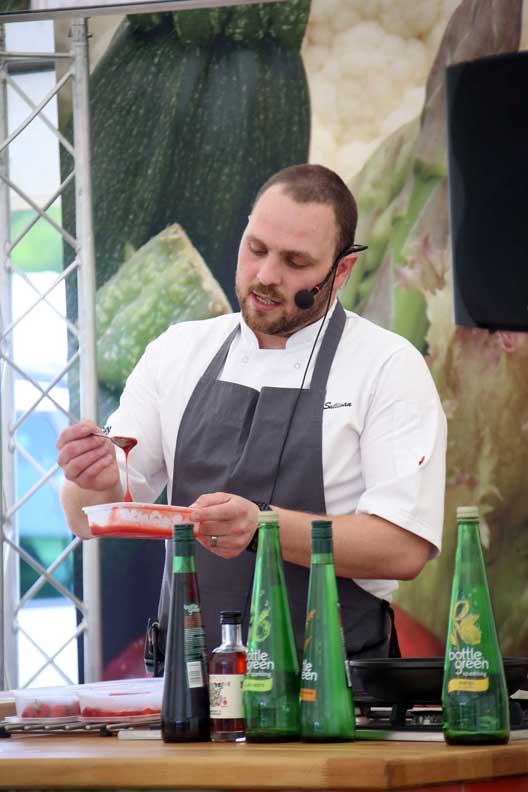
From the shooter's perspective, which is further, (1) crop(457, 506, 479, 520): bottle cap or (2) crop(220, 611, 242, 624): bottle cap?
(2) crop(220, 611, 242, 624): bottle cap

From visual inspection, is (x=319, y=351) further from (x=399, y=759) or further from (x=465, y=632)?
(x=399, y=759)

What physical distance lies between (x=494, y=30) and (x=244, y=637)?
287 centimetres

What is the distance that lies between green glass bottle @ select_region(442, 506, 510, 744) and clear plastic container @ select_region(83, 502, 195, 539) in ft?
1.29

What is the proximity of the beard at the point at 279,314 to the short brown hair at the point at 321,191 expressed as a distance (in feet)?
0.32

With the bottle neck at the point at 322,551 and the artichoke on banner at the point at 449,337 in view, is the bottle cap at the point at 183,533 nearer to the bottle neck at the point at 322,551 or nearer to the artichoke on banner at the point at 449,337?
the bottle neck at the point at 322,551

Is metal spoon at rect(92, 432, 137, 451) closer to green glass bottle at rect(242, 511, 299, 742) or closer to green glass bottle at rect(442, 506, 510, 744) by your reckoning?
green glass bottle at rect(242, 511, 299, 742)

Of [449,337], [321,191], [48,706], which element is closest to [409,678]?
[48,706]

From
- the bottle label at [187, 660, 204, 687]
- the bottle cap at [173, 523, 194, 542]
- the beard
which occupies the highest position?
the beard

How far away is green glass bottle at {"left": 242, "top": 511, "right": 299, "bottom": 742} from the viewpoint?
1.31m

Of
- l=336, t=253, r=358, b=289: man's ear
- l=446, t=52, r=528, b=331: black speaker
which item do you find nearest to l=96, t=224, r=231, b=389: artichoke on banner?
l=446, t=52, r=528, b=331: black speaker

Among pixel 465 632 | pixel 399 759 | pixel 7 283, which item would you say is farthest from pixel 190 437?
pixel 7 283

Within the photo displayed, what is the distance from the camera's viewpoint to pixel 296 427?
6.80ft

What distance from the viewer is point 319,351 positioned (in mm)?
2148

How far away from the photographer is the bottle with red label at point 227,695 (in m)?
1.36
